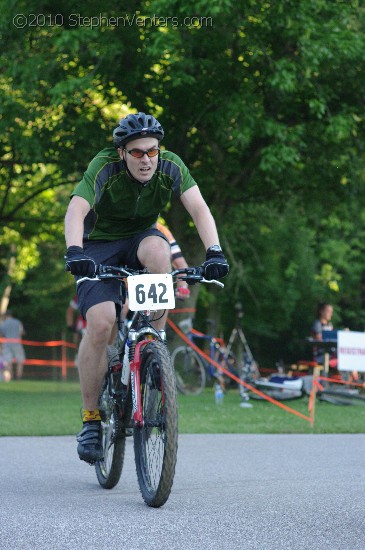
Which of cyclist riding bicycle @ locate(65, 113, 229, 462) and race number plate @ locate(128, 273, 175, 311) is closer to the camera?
race number plate @ locate(128, 273, 175, 311)

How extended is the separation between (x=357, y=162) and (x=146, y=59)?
487cm

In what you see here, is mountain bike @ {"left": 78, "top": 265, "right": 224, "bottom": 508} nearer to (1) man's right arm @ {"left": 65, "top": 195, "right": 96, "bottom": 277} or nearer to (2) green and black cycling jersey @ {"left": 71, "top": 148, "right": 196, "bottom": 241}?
(1) man's right arm @ {"left": 65, "top": 195, "right": 96, "bottom": 277}

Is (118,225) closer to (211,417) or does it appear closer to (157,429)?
(157,429)

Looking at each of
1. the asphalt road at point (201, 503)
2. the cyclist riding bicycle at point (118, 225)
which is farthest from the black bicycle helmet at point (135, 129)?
the asphalt road at point (201, 503)

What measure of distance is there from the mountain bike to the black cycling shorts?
0.06 meters

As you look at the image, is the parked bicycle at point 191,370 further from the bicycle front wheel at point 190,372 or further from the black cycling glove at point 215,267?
the black cycling glove at point 215,267

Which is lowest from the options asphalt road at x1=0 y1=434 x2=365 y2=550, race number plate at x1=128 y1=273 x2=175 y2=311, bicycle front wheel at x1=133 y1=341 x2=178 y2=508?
asphalt road at x1=0 y1=434 x2=365 y2=550

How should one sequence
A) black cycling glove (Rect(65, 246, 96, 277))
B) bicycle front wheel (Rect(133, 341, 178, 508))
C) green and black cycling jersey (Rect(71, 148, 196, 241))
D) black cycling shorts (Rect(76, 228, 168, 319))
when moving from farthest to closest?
1. black cycling shorts (Rect(76, 228, 168, 319))
2. green and black cycling jersey (Rect(71, 148, 196, 241))
3. black cycling glove (Rect(65, 246, 96, 277))
4. bicycle front wheel (Rect(133, 341, 178, 508))

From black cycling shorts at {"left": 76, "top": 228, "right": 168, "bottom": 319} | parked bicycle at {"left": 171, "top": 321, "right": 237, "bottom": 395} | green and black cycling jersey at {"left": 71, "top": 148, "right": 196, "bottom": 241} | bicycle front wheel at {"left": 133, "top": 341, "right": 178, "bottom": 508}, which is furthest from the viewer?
parked bicycle at {"left": 171, "top": 321, "right": 237, "bottom": 395}

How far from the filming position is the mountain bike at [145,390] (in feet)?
19.3

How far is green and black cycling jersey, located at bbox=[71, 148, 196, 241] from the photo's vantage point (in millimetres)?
6422

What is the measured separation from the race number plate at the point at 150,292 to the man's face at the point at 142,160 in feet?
1.76

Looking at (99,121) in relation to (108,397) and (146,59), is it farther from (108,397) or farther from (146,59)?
(108,397)

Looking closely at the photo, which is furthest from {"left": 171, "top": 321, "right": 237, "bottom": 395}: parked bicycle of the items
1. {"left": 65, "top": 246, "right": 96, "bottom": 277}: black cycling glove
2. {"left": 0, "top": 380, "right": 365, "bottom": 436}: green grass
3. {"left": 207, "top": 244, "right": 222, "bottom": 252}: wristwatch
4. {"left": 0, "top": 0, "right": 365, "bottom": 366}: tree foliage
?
{"left": 65, "top": 246, "right": 96, "bottom": 277}: black cycling glove
